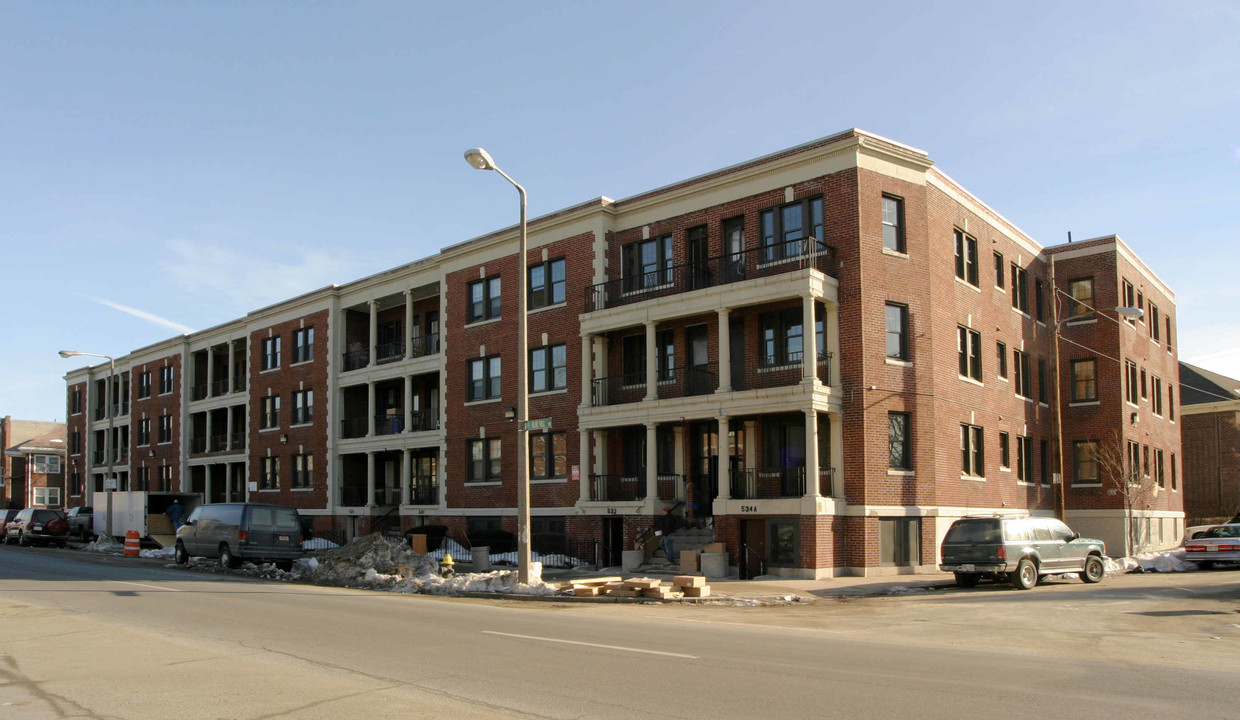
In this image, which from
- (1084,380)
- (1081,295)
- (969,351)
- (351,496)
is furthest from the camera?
(351,496)

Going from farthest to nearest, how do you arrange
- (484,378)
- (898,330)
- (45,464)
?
(45,464) → (484,378) → (898,330)

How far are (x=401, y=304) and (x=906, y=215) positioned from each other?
80.1ft

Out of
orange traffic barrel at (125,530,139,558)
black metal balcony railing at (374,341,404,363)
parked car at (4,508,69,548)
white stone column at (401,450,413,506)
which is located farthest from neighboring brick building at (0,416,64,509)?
white stone column at (401,450,413,506)

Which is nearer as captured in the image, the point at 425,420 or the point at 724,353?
the point at 724,353

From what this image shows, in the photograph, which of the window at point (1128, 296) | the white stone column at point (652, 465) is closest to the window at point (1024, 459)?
the window at point (1128, 296)

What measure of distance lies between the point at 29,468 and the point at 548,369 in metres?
76.0

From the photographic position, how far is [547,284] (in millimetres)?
35500

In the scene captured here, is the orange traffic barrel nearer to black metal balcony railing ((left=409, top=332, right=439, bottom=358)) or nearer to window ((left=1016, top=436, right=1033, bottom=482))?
black metal balcony railing ((left=409, top=332, right=439, bottom=358))

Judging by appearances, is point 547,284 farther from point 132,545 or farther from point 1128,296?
point 1128,296

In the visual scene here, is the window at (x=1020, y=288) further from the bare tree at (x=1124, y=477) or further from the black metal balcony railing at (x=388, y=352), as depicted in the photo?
the black metal balcony railing at (x=388, y=352)

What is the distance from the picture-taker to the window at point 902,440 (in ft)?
92.3

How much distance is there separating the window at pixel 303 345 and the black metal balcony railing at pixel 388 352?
434cm

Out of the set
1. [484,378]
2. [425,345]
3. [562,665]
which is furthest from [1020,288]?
[562,665]

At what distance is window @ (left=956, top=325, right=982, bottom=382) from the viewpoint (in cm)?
3129
